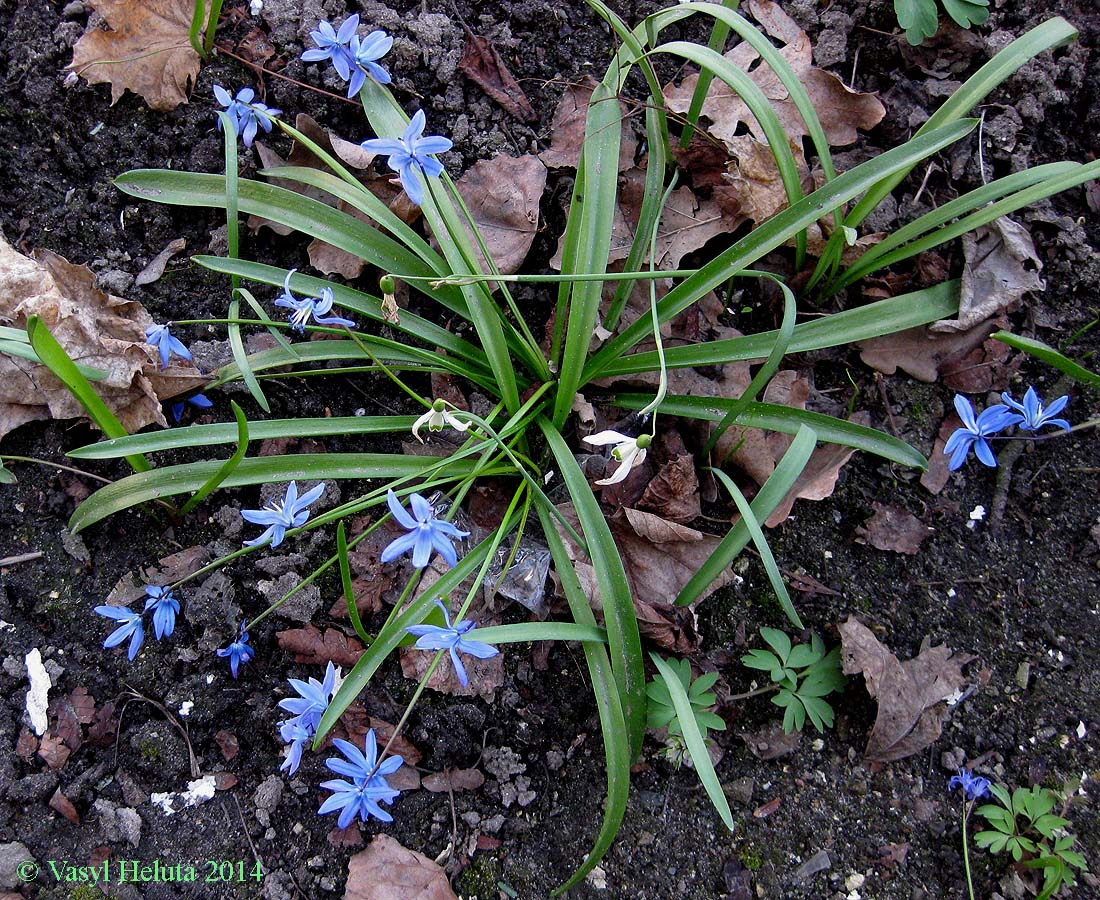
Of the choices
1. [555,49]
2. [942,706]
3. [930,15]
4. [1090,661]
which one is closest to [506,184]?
[555,49]

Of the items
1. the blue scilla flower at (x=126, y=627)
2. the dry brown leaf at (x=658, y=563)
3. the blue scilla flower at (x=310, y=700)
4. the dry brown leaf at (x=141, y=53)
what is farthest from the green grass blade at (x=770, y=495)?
the dry brown leaf at (x=141, y=53)

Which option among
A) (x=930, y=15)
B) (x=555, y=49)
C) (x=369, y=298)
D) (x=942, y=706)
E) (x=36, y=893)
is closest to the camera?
(x=36, y=893)

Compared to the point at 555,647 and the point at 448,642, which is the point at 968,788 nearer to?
the point at 555,647

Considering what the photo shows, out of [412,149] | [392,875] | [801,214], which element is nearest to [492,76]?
[412,149]

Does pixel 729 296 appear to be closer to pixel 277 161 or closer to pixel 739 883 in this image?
pixel 277 161

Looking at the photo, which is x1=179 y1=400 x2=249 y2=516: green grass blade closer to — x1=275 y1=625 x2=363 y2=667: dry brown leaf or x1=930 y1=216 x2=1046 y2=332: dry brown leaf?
x1=275 y1=625 x2=363 y2=667: dry brown leaf

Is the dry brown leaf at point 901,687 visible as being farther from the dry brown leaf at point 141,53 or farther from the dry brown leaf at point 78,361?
the dry brown leaf at point 141,53
